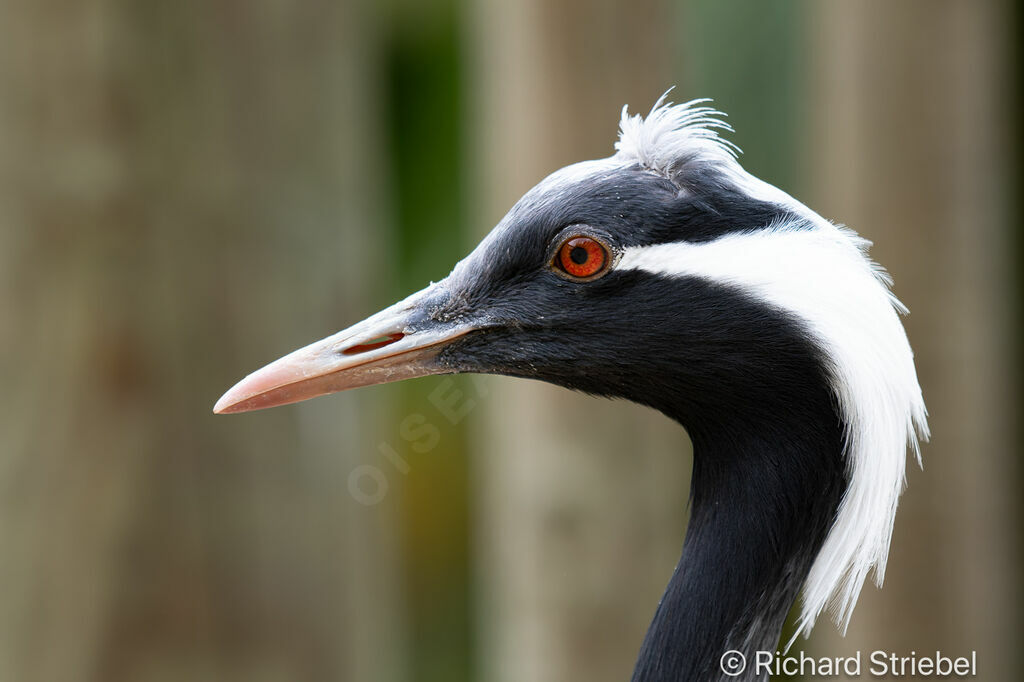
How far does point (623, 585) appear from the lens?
15.6 feet

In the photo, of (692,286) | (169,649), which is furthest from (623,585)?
(692,286)

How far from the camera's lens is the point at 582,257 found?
2113mm

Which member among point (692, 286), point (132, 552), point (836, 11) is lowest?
point (132, 552)

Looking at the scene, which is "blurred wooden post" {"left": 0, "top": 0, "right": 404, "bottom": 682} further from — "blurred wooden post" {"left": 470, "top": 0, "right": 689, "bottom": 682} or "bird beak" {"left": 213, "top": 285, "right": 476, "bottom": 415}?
"bird beak" {"left": 213, "top": 285, "right": 476, "bottom": 415}

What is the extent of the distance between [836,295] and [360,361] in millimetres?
923

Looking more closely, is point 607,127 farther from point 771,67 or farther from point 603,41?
point 771,67

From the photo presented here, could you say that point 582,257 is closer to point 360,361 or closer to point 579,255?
point 579,255

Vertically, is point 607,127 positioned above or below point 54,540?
above

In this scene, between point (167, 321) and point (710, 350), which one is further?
point (167, 321)

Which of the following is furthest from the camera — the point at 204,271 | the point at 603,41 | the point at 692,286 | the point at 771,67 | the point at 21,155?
the point at 771,67

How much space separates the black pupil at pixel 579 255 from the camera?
2.10 metres

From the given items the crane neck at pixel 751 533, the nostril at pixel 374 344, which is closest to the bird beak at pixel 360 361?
the nostril at pixel 374 344

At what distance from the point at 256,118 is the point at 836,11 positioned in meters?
3.03

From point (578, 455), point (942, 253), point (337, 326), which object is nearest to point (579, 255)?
point (337, 326)
